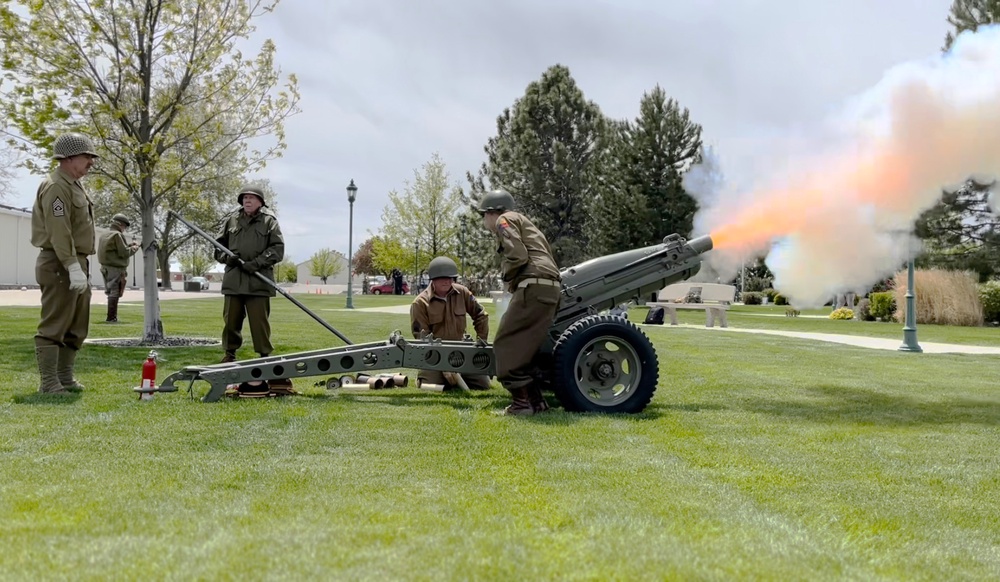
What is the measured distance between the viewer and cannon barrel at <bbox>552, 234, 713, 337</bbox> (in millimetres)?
7633

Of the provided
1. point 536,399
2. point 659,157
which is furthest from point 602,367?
point 659,157

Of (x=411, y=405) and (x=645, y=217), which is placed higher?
(x=645, y=217)

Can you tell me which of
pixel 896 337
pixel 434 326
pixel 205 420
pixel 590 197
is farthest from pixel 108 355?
pixel 590 197

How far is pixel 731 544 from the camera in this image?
11.4ft

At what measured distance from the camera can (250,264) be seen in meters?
8.14

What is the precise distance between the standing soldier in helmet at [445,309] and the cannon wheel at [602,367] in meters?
1.88

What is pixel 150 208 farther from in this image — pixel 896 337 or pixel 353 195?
pixel 353 195

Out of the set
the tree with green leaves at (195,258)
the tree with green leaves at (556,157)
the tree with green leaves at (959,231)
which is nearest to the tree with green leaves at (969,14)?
the tree with green leaves at (959,231)

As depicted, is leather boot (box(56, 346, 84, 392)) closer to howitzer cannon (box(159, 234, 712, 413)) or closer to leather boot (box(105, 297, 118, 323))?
howitzer cannon (box(159, 234, 712, 413))

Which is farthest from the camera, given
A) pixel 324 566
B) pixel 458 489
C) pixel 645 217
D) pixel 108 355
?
pixel 645 217

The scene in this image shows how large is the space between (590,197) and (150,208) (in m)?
37.0

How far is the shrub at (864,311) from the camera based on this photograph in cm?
3138

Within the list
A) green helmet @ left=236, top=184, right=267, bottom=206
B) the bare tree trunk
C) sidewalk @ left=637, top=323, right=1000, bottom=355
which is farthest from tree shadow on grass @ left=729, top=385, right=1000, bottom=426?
the bare tree trunk

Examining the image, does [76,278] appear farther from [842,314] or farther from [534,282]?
[842,314]
